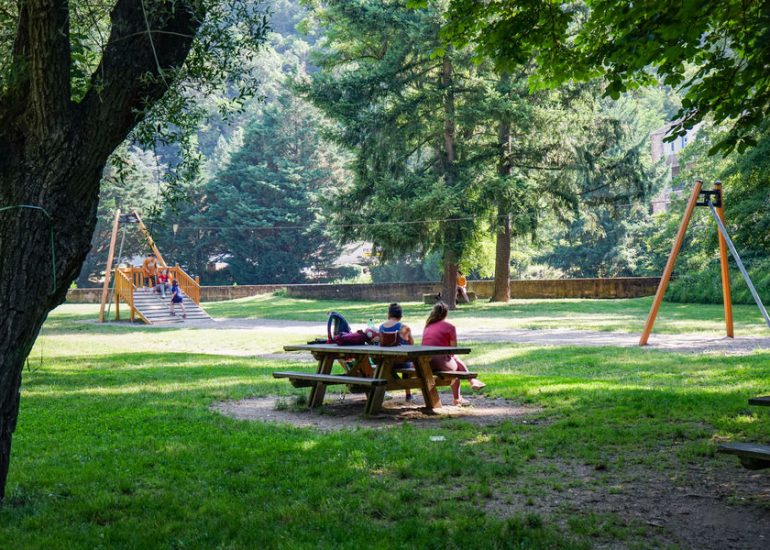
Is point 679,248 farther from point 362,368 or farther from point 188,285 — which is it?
point 188,285

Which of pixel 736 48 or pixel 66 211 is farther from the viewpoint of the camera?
pixel 736 48

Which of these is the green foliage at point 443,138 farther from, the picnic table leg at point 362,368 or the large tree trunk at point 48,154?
the large tree trunk at point 48,154

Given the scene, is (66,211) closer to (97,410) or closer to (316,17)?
(97,410)

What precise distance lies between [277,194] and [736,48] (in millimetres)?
53533

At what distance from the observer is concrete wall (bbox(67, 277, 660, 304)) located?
127ft

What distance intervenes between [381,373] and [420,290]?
1367 inches

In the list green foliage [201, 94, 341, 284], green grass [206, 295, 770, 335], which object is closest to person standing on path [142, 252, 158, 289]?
green grass [206, 295, 770, 335]

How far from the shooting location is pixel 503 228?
1280 inches

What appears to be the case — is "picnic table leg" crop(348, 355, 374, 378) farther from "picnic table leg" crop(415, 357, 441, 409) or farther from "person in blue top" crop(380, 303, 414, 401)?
"picnic table leg" crop(415, 357, 441, 409)

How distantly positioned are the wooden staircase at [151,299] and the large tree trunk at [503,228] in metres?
12.4

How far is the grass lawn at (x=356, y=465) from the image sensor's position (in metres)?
4.66

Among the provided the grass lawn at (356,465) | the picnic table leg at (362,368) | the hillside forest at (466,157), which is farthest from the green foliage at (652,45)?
the hillside forest at (466,157)

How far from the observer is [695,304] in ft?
108

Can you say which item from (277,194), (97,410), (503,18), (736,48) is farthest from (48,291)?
(277,194)
